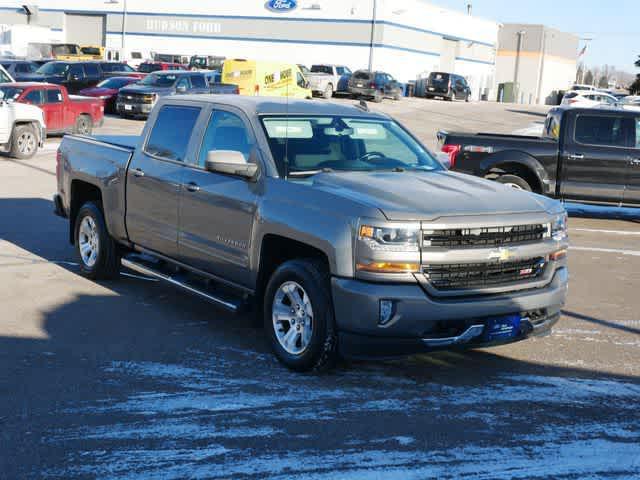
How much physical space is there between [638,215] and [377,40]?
157 feet

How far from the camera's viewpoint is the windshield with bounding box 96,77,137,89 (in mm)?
32094

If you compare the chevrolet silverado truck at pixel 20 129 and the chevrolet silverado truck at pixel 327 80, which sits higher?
the chevrolet silverado truck at pixel 327 80

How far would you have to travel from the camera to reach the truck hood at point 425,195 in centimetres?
560

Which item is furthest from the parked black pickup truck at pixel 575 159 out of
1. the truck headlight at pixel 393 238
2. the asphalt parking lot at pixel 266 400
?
the truck headlight at pixel 393 238

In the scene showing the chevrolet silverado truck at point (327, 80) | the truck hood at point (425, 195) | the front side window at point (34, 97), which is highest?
the chevrolet silverado truck at point (327, 80)

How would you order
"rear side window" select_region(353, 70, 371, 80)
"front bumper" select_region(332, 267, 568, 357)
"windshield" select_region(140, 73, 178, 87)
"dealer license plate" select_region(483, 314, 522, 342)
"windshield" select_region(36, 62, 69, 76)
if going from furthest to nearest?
1. "rear side window" select_region(353, 70, 371, 80)
2. "windshield" select_region(36, 62, 69, 76)
3. "windshield" select_region(140, 73, 178, 87)
4. "dealer license plate" select_region(483, 314, 522, 342)
5. "front bumper" select_region(332, 267, 568, 357)

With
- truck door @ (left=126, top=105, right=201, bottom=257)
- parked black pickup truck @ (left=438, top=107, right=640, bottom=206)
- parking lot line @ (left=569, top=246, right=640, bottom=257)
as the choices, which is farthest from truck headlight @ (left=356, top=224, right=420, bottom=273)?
parked black pickup truck @ (left=438, top=107, right=640, bottom=206)

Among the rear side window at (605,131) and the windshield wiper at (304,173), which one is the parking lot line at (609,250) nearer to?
the rear side window at (605,131)

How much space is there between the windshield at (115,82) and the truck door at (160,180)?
25.3m

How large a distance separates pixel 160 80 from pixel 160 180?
2380 centimetres

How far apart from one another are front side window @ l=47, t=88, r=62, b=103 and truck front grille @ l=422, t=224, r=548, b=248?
18093 millimetres

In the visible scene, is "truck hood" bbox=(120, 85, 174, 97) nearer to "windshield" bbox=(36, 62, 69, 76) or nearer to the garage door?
"windshield" bbox=(36, 62, 69, 76)

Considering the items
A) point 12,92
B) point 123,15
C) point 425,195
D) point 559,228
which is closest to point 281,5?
point 123,15

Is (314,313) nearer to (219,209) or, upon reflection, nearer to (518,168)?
(219,209)
